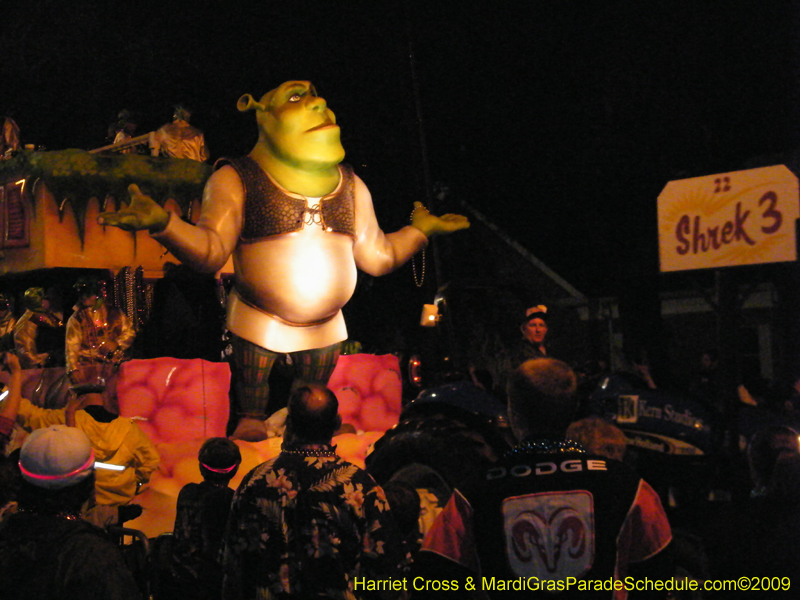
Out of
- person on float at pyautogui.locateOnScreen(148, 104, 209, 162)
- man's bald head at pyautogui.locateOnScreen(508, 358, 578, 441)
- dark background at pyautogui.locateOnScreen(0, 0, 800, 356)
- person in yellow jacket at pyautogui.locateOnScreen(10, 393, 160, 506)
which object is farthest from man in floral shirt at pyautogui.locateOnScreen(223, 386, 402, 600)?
person on float at pyautogui.locateOnScreen(148, 104, 209, 162)

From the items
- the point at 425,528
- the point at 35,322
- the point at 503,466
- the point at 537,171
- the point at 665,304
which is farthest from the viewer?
the point at 665,304

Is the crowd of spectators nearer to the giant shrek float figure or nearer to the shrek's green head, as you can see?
the giant shrek float figure

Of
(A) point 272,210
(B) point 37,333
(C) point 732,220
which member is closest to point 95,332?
(B) point 37,333

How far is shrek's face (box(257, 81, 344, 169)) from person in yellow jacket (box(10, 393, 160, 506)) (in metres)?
1.75

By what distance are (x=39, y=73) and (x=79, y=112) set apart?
18.8 inches

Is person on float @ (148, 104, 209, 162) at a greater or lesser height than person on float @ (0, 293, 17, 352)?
greater

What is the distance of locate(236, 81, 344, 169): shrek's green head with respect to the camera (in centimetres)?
413

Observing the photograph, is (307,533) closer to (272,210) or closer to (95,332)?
(272,210)

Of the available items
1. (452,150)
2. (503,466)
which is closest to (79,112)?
(452,150)

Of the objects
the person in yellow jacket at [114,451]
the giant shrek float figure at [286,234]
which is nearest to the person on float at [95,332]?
the person in yellow jacket at [114,451]

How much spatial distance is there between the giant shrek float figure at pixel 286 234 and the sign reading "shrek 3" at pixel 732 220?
6.45 feet

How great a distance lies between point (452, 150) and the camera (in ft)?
38.2

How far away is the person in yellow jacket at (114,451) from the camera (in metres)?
4.44

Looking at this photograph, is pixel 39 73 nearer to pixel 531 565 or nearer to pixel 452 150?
pixel 452 150
